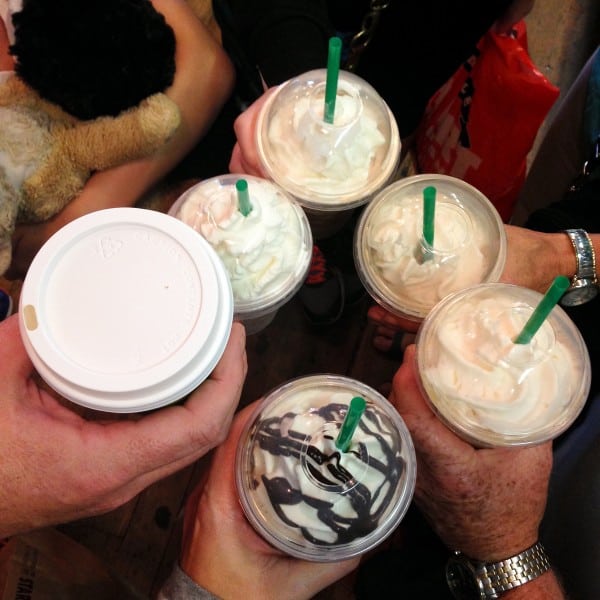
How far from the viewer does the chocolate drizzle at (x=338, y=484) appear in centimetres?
93

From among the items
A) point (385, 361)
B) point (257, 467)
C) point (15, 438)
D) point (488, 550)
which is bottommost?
point (385, 361)

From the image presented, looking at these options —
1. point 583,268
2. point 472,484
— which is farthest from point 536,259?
point 472,484

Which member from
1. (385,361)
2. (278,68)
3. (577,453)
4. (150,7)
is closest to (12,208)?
(150,7)

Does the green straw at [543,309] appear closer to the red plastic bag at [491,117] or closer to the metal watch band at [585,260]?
the metal watch band at [585,260]

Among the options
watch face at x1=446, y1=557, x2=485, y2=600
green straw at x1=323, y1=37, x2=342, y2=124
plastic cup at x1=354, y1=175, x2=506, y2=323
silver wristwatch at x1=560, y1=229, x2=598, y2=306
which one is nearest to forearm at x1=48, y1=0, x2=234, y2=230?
green straw at x1=323, y1=37, x2=342, y2=124

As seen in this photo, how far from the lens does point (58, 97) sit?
4.00ft

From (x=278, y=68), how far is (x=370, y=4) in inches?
13.4

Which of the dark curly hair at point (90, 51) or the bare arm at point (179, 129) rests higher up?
the dark curly hair at point (90, 51)

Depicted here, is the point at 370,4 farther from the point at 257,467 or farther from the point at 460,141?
the point at 257,467

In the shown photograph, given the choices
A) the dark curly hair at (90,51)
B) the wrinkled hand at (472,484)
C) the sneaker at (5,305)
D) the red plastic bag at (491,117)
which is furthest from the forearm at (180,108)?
the wrinkled hand at (472,484)

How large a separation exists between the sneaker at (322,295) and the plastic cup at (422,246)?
0.54 m

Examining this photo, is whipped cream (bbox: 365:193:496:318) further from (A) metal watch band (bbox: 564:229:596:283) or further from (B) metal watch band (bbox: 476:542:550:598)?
(B) metal watch band (bbox: 476:542:550:598)

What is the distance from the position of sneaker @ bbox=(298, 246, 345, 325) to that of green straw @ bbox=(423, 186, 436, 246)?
65 cm

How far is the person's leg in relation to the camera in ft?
5.40
